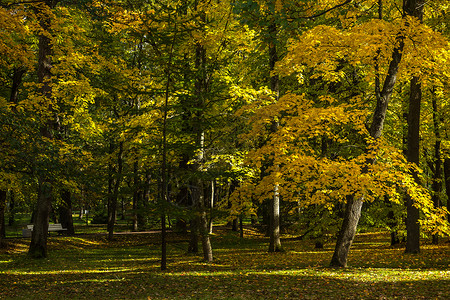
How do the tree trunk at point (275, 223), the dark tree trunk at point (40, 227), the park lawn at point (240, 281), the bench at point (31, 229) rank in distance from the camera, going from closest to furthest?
the park lawn at point (240, 281), the dark tree trunk at point (40, 227), the tree trunk at point (275, 223), the bench at point (31, 229)

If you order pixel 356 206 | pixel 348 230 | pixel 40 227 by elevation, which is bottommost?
pixel 40 227

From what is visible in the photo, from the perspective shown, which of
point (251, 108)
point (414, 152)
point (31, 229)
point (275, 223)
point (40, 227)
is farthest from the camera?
point (31, 229)

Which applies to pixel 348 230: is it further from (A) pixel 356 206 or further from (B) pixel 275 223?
(B) pixel 275 223

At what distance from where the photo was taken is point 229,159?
44.4 feet

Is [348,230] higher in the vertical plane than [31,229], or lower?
higher

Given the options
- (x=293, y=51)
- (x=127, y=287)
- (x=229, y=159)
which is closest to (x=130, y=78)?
(x=229, y=159)

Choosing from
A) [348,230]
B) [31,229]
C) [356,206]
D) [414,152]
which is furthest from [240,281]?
[31,229]

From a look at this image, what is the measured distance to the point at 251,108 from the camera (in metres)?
13.7

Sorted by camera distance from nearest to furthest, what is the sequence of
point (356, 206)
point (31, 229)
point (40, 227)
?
1. point (356, 206)
2. point (40, 227)
3. point (31, 229)

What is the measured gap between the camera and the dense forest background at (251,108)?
10352 millimetres

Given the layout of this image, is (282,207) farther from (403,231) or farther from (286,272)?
(286,272)

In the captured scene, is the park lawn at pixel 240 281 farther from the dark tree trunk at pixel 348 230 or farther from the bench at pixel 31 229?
the bench at pixel 31 229

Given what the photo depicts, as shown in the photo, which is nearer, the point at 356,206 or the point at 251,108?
the point at 356,206

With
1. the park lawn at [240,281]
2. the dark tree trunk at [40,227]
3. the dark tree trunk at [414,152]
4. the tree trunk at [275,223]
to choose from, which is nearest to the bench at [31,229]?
the dark tree trunk at [40,227]
